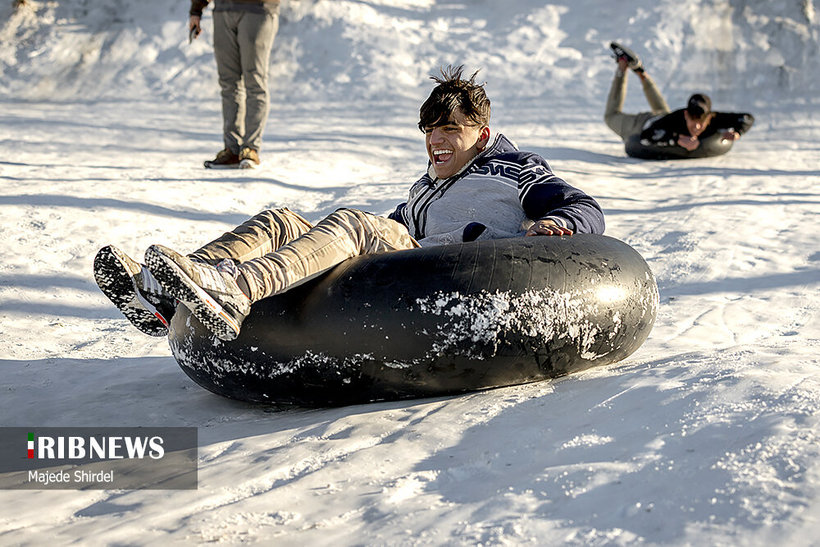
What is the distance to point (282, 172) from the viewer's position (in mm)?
7812

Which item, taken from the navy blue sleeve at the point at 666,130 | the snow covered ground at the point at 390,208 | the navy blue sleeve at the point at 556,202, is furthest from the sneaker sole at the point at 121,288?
the navy blue sleeve at the point at 666,130

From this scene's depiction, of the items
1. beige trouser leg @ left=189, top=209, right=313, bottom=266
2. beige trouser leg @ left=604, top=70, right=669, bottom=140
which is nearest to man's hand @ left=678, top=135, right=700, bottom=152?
beige trouser leg @ left=604, top=70, right=669, bottom=140

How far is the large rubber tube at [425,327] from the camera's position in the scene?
9.70ft

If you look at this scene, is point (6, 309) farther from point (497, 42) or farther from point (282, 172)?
point (497, 42)

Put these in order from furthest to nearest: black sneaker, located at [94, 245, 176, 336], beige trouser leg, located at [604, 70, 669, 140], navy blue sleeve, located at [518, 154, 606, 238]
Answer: beige trouser leg, located at [604, 70, 669, 140]
navy blue sleeve, located at [518, 154, 606, 238]
black sneaker, located at [94, 245, 176, 336]

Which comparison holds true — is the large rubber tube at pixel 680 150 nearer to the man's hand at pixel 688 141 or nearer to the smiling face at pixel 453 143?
the man's hand at pixel 688 141

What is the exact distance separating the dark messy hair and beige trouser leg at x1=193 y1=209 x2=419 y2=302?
53 centimetres

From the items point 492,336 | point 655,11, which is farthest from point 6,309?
point 655,11

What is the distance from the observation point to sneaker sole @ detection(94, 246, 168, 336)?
2.81 metres

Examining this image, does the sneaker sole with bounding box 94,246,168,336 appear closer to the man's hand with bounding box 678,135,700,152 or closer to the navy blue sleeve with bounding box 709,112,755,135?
the man's hand with bounding box 678,135,700,152

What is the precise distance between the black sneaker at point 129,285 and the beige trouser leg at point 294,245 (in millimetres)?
203

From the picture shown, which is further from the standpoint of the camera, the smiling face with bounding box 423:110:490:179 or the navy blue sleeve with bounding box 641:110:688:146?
the navy blue sleeve with bounding box 641:110:688:146

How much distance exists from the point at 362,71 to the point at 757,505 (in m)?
11.4

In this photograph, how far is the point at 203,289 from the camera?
268 cm
